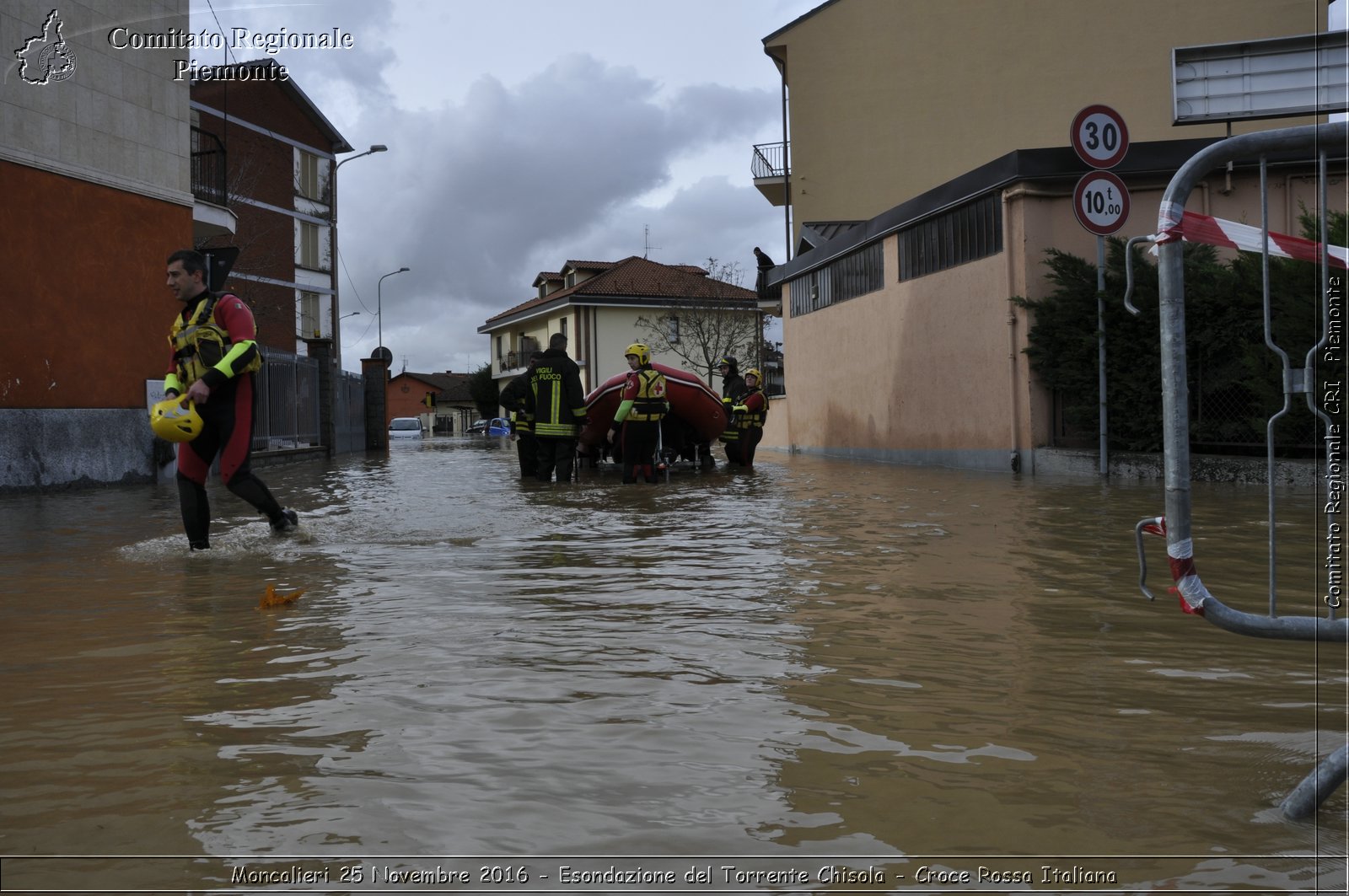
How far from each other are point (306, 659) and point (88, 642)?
1064mm

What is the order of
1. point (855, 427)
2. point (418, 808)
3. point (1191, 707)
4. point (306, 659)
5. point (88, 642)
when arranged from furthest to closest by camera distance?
point (855, 427), point (88, 642), point (306, 659), point (1191, 707), point (418, 808)

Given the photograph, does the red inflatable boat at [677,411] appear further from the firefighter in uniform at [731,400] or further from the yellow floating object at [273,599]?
the yellow floating object at [273,599]

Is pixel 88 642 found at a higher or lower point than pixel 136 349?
lower

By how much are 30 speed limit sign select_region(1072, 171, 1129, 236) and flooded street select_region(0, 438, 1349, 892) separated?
544 centimetres

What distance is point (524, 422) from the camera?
49.8ft

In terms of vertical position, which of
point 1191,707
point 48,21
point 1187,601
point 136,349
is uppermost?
point 48,21

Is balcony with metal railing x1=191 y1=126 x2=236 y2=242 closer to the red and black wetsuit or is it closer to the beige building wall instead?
the red and black wetsuit

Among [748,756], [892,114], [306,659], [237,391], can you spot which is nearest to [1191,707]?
[748,756]

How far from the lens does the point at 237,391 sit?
756 cm

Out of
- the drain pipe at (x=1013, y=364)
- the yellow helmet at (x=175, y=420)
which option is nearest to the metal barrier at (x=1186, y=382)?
the yellow helmet at (x=175, y=420)

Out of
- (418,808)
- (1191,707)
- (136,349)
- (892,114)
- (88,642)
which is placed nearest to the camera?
(418,808)

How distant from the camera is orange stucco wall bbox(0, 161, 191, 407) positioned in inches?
549

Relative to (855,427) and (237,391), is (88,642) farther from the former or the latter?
(855,427)

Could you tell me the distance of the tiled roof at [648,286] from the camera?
60.9 m
